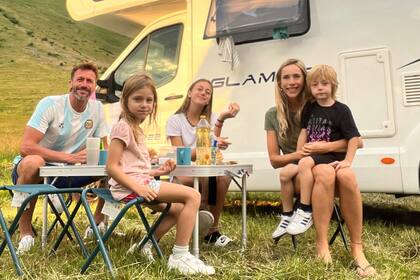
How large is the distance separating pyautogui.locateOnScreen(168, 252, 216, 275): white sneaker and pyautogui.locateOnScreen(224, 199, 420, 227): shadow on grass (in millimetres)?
2327

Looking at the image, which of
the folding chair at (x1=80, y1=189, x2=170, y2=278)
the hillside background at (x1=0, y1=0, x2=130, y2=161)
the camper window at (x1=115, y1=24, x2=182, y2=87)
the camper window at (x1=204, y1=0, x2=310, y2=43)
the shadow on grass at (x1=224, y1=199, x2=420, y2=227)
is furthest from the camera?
the hillside background at (x1=0, y1=0, x2=130, y2=161)

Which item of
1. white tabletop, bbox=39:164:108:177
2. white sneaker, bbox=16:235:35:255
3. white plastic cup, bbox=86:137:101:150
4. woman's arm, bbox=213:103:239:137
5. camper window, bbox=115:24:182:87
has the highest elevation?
camper window, bbox=115:24:182:87

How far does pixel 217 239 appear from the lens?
3424mm

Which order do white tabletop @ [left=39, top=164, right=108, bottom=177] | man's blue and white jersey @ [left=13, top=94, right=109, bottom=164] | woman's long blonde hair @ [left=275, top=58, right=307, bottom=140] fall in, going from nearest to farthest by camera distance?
white tabletop @ [left=39, top=164, right=108, bottom=177] < woman's long blonde hair @ [left=275, top=58, right=307, bottom=140] < man's blue and white jersey @ [left=13, top=94, right=109, bottom=164]

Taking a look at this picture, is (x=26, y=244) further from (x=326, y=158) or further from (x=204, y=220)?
(x=326, y=158)

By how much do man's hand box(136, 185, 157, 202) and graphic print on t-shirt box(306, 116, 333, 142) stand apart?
3.57 ft

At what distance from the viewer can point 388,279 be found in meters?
2.50

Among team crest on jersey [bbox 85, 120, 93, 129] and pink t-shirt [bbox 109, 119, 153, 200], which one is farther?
team crest on jersey [bbox 85, 120, 93, 129]

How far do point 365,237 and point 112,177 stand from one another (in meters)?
2.14

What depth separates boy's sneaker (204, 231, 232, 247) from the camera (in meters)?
3.35

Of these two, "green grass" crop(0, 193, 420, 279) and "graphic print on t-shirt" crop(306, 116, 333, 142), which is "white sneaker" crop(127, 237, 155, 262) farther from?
"graphic print on t-shirt" crop(306, 116, 333, 142)

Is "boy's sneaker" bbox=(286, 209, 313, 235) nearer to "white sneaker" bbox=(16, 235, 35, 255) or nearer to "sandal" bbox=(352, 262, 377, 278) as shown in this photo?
"sandal" bbox=(352, 262, 377, 278)

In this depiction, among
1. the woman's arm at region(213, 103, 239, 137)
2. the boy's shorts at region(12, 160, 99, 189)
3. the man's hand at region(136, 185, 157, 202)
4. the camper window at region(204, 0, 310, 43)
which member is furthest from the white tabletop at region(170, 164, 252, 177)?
the camper window at region(204, 0, 310, 43)

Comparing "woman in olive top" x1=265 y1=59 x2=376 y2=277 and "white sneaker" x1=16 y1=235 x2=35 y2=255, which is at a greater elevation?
"woman in olive top" x1=265 y1=59 x2=376 y2=277
